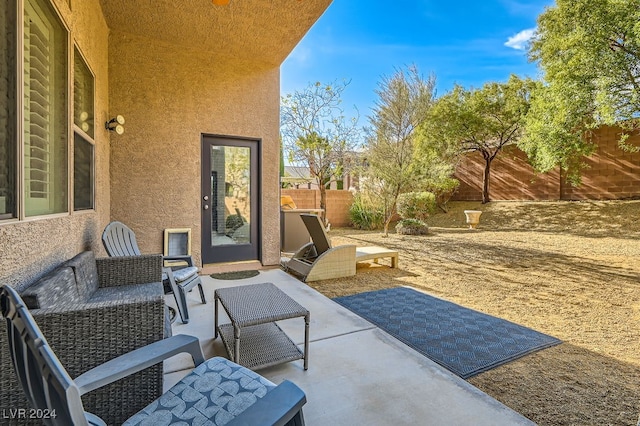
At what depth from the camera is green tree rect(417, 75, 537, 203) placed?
12.7 metres

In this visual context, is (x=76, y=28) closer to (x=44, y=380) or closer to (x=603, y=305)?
(x=44, y=380)

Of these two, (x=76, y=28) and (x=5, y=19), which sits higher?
(x=76, y=28)

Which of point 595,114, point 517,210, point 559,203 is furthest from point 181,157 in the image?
point 559,203

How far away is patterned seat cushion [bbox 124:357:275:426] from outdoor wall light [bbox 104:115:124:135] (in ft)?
12.7

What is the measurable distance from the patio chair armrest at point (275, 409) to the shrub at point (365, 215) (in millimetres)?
10762

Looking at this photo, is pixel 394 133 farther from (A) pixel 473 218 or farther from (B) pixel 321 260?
(B) pixel 321 260

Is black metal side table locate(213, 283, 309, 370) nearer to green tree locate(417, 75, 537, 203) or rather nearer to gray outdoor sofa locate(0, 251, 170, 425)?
gray outdoor sofa locate(0, 251, 170, 425)

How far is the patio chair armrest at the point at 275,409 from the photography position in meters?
0.96

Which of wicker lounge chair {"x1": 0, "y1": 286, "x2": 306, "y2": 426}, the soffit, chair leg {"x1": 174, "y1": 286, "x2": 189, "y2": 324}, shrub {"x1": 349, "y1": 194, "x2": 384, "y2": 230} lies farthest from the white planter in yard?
wicker lounge chair {"x1": 0, "y1": 286, "x2": 306, "y2": 426}

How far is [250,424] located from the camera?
0.95m

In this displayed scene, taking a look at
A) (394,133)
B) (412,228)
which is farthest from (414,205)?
(394,133)

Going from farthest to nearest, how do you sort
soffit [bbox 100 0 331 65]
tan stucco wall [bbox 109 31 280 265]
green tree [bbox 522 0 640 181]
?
green tree [bbox 522 0 640 181], tan stucco wall [bbox 109 31 280 265], soffit [bbox 100 0 331 65]

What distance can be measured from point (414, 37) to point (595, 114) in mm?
6020

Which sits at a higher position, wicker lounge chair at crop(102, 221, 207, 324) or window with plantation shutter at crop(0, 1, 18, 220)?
window with plantation shutter at crop(0, 1, 18, 220)
